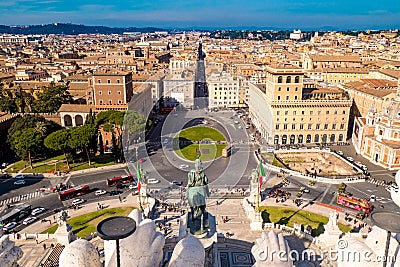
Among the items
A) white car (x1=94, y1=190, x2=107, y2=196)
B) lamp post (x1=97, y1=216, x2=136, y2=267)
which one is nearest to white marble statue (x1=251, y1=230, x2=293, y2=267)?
lamp post (x1=97, y1=216, x2=136, y2=267)

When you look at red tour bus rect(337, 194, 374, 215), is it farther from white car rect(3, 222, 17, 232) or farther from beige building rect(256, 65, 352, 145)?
white car rect(3, 222, 17, 232)

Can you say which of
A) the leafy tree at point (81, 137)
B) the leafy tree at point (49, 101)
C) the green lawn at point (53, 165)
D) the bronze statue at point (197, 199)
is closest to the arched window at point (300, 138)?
the green lawn at point (53, 165)

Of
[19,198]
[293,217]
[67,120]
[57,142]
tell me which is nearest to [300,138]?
[293,217]

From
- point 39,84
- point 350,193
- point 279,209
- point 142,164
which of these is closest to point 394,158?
point 350,193

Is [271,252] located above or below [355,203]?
above

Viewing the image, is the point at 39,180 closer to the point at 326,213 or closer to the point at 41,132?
the point at 41,132

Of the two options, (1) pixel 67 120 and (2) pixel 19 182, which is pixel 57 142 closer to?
(2) pixel 19 182
